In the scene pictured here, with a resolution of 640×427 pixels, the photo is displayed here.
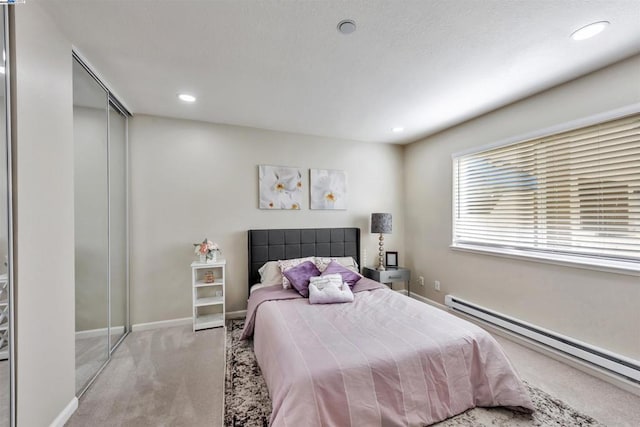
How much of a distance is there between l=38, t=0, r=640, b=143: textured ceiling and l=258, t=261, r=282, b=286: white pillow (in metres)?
1.85

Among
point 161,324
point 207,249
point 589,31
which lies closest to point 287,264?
point 207,249

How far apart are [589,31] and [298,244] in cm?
321

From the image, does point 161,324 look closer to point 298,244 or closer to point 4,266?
point 298,244

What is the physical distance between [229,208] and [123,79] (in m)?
1.65

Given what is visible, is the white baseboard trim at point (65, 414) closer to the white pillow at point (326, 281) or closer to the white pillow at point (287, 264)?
the white pillow at point (287, 264)

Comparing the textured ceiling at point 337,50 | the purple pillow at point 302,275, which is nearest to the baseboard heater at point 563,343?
the purple pillow at point 302,275

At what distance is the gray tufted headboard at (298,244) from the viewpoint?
3326mm

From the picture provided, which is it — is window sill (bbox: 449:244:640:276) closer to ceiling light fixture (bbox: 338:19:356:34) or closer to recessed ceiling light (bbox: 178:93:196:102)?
ceiling light fixture (bbox: 338:19:356:34)

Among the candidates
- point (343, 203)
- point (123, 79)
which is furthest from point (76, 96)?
point (343, 203)

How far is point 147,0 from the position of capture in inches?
56.4

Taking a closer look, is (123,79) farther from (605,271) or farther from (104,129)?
(605,271)

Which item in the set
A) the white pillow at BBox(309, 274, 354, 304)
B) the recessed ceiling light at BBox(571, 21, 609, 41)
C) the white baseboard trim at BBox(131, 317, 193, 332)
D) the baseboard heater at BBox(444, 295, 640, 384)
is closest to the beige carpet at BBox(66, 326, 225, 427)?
the white baseboard trim at BBox(131, 317, 193, 332)

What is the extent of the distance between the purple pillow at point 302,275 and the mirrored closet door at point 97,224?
66.3 inches

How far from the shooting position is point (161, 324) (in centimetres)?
307
